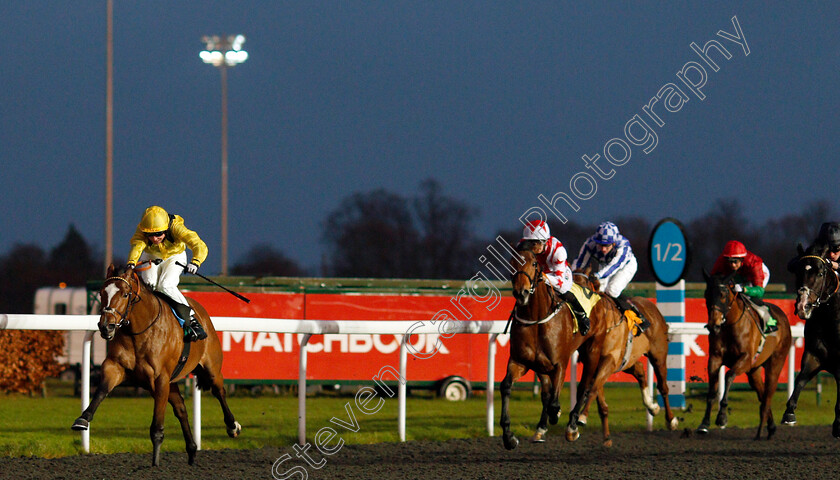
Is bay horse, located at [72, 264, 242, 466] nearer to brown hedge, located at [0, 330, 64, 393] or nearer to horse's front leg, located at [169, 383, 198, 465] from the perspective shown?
horse's front leg, located at [169, 383, 198, 465]

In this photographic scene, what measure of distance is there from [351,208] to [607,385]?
25.2m

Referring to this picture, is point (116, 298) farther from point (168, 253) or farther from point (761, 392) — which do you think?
point (761, 392)

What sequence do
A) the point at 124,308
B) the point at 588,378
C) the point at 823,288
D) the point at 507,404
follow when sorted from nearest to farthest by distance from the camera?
1. the point at 124,308
2. the point at 507,404
3. the point at 823,288
4. the point at 588,378

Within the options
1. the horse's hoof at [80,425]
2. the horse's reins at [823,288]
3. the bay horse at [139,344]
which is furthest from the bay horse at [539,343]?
the horse's hoof at [80,425]

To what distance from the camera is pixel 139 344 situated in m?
6.09

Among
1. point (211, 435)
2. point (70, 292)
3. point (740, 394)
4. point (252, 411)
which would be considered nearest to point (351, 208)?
point (70, 292)

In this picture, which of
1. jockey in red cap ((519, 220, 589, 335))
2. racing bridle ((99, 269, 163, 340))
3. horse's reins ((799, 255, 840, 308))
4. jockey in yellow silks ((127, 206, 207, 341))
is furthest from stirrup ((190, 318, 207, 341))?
horse's reins ((799, 255, 840, 308))

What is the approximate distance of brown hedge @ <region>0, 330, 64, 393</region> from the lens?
42.1 feet

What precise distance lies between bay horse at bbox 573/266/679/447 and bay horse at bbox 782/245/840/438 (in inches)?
54.1

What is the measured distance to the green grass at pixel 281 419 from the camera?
7.65 meters

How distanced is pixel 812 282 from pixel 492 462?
8.25ft

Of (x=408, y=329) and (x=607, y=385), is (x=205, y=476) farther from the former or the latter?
(x=607, y=385)

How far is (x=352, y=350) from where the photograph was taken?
1293 centimetres

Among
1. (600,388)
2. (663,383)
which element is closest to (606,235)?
(600,388)
